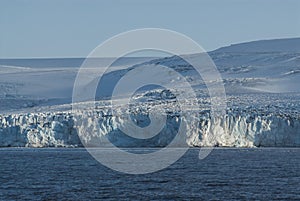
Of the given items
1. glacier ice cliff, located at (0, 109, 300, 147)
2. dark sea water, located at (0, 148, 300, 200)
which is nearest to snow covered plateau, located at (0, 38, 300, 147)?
glacier ice cliff, located at (0, 109, 300, 147)

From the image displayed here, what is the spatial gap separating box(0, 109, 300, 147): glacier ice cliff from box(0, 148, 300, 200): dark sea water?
258 cm

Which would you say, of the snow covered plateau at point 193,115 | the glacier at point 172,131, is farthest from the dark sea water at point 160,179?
the snow covered plateau at point 193,115

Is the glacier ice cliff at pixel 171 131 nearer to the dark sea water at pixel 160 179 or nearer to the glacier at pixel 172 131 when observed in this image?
the glacier at pixel 172 131

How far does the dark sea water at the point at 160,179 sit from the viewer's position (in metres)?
27.8

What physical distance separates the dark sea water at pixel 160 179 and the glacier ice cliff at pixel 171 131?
2.58m

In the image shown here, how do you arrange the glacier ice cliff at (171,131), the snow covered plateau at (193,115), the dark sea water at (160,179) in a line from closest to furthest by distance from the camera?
the dark sea water at (160,179) < the glacier ice cliff at (171,131) < the snow covered plateau at (193,115)

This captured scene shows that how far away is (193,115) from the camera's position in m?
52.5

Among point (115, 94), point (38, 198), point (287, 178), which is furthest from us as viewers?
point (115, 94)

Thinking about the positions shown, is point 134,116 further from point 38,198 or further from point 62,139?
point 38,198

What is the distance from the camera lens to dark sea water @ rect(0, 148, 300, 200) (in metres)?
27.8

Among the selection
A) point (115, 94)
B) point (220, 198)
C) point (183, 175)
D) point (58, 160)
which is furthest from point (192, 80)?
point (220, 198)

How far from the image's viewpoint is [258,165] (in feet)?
136

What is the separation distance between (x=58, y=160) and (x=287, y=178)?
15.4 m

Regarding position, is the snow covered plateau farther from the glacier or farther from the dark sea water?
the dark sea water
